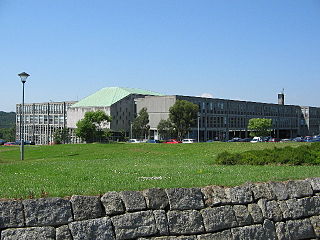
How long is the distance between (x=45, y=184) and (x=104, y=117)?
198 ft

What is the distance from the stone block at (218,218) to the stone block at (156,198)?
33.2 inches

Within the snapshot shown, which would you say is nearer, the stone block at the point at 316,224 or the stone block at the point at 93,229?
the stone block at the point at 93,229

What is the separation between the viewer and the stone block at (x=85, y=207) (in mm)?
7539

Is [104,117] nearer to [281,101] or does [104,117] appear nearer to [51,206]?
[51,206]

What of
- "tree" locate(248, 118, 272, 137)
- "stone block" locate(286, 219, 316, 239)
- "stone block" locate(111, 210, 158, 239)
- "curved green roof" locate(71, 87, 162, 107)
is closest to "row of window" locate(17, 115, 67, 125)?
"curved green roof" locate(71, 87, 162, 107)

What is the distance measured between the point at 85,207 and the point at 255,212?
367 cm

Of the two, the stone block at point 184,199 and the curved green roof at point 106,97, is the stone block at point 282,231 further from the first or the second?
the curved green roof at point 106,97

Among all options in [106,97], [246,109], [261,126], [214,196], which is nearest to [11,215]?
[214,196]

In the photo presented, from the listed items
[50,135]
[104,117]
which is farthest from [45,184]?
[50,135]

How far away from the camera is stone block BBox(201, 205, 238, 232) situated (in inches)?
334

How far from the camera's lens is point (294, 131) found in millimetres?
127250

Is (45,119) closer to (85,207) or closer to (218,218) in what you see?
(218,218)

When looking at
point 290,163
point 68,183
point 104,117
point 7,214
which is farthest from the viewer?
point 104,117

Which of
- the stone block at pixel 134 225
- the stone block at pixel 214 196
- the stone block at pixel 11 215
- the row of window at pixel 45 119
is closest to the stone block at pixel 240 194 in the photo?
the stone block at pixel 214 196
